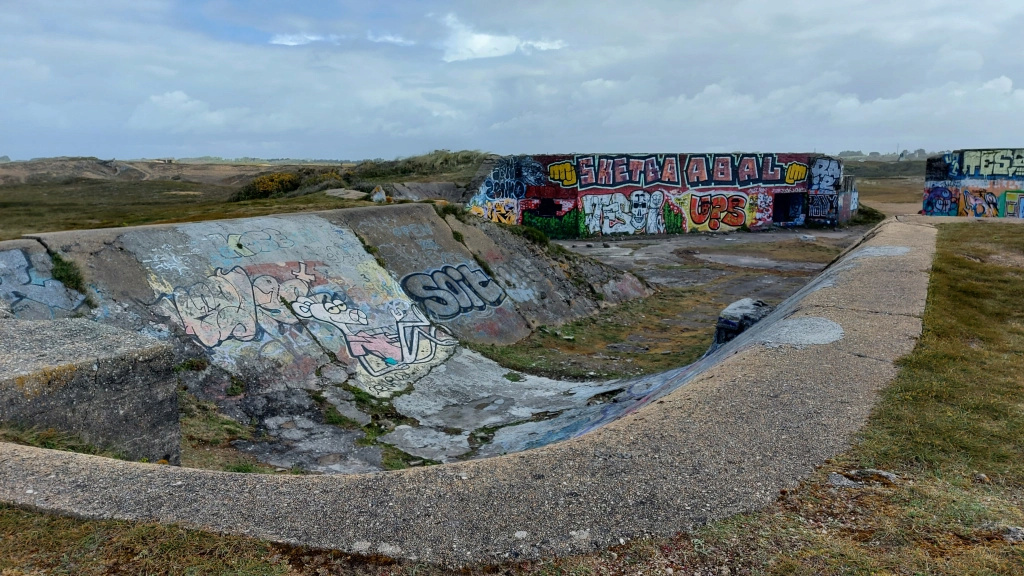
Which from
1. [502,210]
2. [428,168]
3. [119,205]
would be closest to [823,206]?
[502,210]

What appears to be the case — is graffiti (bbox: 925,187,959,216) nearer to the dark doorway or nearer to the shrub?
the dark doorway

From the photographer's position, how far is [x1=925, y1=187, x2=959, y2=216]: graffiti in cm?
3041

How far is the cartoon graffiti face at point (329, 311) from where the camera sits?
10.4 m

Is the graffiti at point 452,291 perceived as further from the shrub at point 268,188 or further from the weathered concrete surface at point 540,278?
the shrub at point 268,188

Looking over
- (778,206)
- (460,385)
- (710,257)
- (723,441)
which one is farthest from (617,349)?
(778,206)

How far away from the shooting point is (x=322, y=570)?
313 cm

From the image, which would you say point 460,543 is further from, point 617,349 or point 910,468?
point 617,349

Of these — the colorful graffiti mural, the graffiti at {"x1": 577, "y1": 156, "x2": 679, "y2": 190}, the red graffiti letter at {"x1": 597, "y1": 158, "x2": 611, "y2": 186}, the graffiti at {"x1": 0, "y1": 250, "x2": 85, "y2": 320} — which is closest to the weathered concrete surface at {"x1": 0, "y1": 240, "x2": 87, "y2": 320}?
the graffiti at {"x1": 0, "y1": 250, "x2": 85, "y2": 320}

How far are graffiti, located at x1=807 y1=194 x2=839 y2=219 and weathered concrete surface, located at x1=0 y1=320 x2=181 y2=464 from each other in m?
34.8

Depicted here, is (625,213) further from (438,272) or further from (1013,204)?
(438,272)

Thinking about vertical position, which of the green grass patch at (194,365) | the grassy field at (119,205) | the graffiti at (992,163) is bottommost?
the green grass patch at (194,365)

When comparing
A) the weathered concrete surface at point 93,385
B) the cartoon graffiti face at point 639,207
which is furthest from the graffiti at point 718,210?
the weathered concrete surface at point 93,385

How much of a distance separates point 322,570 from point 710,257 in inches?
967

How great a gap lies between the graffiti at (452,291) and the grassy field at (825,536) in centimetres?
879
